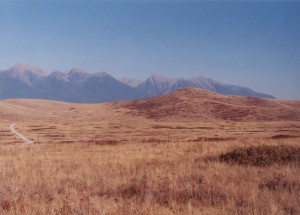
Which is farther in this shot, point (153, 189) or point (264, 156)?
point (264, 156)

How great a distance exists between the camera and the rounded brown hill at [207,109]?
358 ft

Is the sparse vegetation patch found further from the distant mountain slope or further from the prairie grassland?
the distant mountain slope

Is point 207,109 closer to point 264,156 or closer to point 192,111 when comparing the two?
point 192,111

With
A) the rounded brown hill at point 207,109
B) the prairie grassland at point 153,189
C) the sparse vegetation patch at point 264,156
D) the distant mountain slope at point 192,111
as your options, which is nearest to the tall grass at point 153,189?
the prairie grassland at point 153,189

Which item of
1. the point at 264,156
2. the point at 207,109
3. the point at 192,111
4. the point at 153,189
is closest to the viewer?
the point at 153,189

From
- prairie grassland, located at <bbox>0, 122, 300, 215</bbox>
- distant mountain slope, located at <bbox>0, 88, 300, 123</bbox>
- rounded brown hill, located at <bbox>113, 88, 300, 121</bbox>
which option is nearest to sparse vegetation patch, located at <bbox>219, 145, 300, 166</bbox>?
prairie grassland, located at <bbox>0, 122, 300, 215</bbox>

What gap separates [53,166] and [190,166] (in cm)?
651

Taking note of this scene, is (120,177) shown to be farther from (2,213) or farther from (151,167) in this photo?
(2,213)

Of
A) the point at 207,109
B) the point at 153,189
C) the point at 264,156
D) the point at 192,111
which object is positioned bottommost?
the point at 192,111

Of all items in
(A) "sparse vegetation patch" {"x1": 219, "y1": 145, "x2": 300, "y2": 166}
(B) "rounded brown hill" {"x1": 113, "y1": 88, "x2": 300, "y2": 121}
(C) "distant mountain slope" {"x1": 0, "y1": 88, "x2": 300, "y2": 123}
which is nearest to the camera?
(A) "sparse vegetation patch" {"x1": 219, "y1": 145, "x2": 300, "y2": 166}

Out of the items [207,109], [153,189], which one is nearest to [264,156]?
[153,189]

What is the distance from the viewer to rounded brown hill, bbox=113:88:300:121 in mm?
109250

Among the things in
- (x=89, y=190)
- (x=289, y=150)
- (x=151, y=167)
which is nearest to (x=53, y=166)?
(x=151, y=167)

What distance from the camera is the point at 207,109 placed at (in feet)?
404
